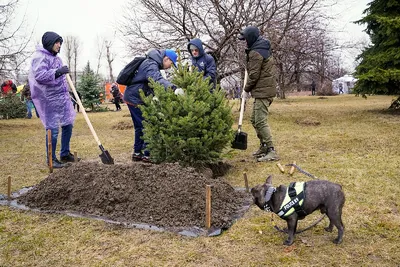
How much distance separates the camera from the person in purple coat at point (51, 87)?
6.14 m

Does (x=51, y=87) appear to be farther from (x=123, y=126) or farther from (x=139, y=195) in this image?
(x=123, y=126)

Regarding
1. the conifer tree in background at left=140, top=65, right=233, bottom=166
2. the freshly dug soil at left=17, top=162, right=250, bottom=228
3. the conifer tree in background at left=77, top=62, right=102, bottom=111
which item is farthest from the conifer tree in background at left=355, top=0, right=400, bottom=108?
the conifer tree in background at left=77, top=62, right=102, bottom=111

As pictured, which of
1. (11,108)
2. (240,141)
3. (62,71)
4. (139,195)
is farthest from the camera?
(11,108)

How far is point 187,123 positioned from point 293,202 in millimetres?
2134

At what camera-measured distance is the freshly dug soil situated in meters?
3.84

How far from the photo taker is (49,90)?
6.36 m

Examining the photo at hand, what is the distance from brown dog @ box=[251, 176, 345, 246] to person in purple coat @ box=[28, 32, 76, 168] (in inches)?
164

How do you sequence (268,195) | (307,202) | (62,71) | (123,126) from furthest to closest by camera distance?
1. (123,126)
2. (62,71)
3. (268,195)
4. (307,202)

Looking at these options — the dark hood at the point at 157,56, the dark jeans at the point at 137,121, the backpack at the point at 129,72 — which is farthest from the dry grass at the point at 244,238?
the backpack at the point at 129,72

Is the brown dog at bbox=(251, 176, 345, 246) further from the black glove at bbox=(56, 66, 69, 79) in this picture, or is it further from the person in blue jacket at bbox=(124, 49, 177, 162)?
the black glove at bbox=(56, 66, 69, 79)

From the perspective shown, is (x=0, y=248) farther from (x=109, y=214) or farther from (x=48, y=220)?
(x=109, y=214)

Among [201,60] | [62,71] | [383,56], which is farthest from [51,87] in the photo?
[383,56]

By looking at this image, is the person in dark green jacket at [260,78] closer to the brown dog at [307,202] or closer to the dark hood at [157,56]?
the dark hood at [157,56]

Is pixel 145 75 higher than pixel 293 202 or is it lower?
higher
